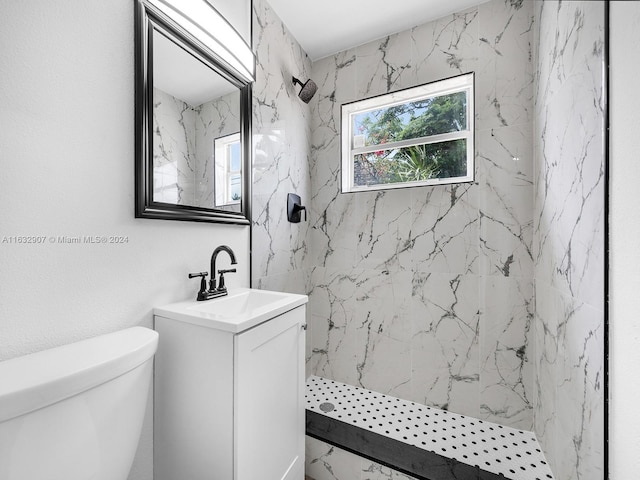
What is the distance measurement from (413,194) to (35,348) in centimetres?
181

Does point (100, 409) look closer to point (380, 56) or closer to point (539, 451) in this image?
point (539, 451)

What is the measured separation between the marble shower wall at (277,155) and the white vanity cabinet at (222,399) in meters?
0.60

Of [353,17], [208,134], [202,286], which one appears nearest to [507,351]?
[202,286]

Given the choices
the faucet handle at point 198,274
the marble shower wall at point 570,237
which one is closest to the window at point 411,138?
the marble shower wall at point 570,237

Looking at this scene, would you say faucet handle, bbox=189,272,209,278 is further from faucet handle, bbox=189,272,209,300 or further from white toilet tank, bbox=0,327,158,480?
white toilet tank, bbox=0,327,158,480

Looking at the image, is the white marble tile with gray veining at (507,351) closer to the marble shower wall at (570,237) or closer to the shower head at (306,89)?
the marble shower wall at (570,237)

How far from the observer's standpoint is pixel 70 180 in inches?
29.0

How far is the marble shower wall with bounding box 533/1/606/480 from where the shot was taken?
74 cm

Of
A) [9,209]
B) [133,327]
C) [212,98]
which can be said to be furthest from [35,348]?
[212,98]

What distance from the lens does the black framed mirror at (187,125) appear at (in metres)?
0.92

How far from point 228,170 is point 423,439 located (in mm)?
1714

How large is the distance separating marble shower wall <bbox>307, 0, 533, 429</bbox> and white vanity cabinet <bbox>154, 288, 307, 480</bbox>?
0.96 m

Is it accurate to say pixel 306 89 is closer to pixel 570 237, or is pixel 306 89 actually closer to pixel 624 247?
pixel 570 237

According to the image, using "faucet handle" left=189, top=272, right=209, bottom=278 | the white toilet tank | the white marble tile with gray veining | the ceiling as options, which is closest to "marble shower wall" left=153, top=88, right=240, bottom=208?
"faucet handle" left=189, top=272, right=209, bottom=278
